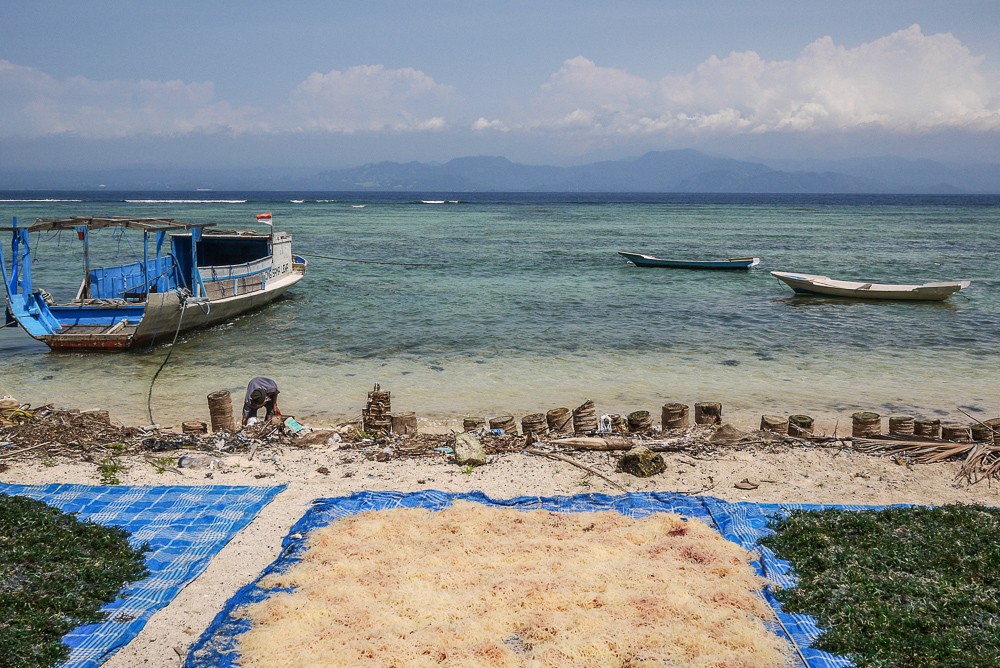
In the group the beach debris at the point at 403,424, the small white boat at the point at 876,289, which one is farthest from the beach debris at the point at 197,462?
the small white boat at the point at 876,289

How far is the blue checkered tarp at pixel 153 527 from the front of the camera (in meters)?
5.36

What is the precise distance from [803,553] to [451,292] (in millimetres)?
20432

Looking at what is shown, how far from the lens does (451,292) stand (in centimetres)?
2606

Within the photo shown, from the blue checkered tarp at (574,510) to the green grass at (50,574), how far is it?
102 centimetres

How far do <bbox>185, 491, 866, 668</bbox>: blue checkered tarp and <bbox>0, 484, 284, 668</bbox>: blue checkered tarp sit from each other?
64 centimetres

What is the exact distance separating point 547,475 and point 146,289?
15573mm

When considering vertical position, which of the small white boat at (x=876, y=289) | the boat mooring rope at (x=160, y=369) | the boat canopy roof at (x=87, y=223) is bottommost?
the boat mooring rope at (x=160, y=369)

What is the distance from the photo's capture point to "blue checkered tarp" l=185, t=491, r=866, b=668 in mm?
5105

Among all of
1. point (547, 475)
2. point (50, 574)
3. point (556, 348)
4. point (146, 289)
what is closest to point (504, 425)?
point (547, 475)

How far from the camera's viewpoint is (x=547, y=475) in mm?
8664

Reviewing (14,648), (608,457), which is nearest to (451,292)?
(608,457)

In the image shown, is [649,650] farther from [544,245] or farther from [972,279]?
[544,245]

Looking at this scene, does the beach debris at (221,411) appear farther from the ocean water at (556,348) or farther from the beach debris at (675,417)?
the beach debris at (675,417)

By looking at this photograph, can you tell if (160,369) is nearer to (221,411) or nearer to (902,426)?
(221,411)
